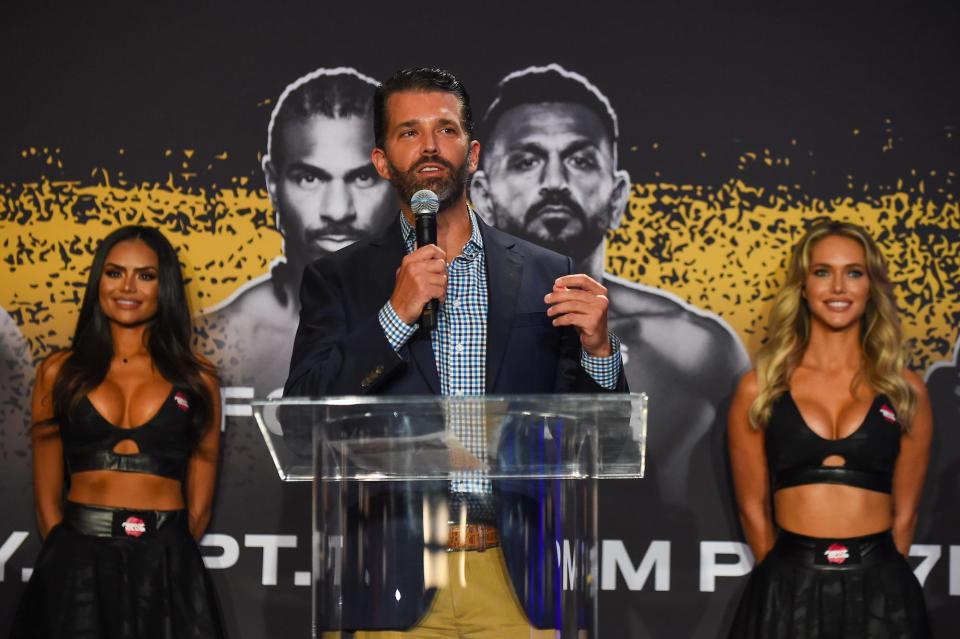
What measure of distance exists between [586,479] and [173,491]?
2.67m

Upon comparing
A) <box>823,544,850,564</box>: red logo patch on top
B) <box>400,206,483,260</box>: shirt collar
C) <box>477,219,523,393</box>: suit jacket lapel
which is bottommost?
<box>823,544,850,564</box>: red logo patch on top

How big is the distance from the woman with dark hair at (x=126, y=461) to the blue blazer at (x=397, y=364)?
168cm

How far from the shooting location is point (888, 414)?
408 cm

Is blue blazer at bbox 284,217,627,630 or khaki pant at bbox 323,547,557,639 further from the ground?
blue blazer at bbox 284,217,627,630

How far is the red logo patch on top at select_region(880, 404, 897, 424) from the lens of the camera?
4.07 meters

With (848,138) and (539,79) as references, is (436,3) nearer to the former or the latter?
(539,79)

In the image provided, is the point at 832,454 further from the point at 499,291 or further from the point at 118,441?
the point at 118,441

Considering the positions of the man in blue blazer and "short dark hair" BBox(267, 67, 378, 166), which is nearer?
the man in blue blazer

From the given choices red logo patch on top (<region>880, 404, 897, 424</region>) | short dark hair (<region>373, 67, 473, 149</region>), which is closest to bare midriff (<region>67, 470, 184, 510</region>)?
short dark hair (<region>373, 67, 473, 149</region>)

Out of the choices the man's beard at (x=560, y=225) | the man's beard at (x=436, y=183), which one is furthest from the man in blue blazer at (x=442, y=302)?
the man's beard at (x=560, y=225)

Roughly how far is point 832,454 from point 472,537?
2456 mm

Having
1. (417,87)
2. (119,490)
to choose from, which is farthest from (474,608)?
(119,490)

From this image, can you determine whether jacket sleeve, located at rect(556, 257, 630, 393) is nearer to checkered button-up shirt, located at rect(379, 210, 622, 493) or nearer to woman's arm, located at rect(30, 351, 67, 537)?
checkered button-up shirt, located at rect(379, 210, 622, 493)

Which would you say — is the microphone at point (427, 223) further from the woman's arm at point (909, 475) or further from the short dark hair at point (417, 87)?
the woman's arm at point (909, 475)
